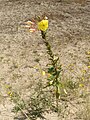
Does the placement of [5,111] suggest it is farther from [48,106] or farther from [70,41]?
[70,41]

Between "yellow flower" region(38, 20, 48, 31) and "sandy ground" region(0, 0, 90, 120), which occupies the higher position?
"yellow flower" region(38, 20, 48, 31)

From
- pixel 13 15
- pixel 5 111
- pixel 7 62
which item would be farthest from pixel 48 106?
pixel 13 15

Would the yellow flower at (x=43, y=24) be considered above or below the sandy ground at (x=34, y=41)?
above

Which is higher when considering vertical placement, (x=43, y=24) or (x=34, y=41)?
(x=43, y=24)

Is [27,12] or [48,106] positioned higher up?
[27,12]

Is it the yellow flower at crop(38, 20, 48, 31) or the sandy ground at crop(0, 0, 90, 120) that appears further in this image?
the sandy ground at crop(0, 0, 90, 120)

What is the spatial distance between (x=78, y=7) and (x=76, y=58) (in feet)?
6.79

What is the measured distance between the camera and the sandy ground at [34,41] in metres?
5.03

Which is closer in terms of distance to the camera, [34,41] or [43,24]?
[43,24]

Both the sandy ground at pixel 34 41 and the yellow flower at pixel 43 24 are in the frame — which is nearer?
the yellow flower at pixel 43 24

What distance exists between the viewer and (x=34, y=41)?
613cm

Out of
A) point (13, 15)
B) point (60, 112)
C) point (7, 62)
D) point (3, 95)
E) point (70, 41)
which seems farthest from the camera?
point (13, 15)

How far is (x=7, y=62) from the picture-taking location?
548 centimetres

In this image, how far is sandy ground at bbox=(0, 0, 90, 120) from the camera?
503 centimetres
